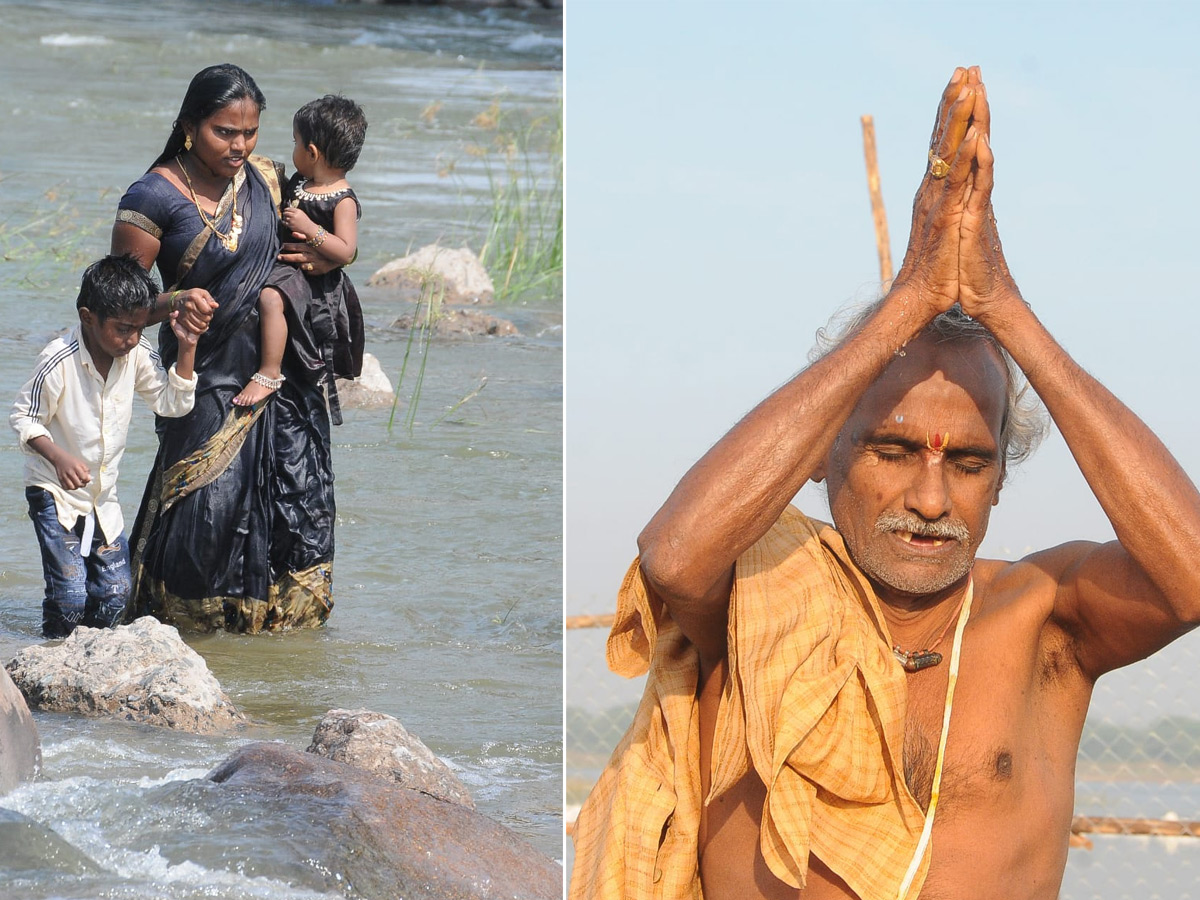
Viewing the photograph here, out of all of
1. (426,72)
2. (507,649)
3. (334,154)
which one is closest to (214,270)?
(334,154)

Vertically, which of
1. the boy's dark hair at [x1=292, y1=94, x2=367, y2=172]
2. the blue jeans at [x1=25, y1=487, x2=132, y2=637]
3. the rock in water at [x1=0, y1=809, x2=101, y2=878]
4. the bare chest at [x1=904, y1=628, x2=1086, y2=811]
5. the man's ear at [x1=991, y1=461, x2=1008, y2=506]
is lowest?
the rock in water at [x1=0, y1=809, x2=101, y2=878]

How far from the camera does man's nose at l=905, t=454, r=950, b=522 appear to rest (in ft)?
8.73

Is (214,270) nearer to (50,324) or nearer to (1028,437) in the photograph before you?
(1028,437)

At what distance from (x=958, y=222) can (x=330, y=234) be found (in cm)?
319

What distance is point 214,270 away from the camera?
5172 millimetres

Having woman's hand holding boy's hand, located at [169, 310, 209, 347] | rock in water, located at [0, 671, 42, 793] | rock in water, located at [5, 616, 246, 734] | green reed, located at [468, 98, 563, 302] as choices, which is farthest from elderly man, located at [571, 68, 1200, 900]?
green reed, located at [468, 98, 563, 302]

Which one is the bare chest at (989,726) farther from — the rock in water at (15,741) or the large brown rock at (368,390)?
the large brown rock at (368,390)

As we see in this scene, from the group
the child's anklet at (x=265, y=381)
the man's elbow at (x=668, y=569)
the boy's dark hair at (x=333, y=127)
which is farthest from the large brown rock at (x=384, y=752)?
the boy's dark hair at (x=333, y=127)

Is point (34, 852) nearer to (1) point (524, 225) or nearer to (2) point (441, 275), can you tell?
(2) point (441, 275)

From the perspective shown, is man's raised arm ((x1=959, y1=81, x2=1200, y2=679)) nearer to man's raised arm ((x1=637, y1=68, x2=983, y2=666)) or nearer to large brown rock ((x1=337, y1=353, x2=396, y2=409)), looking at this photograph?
man's raised arm ((x1=637, y1=68, x2=983, y2=666))

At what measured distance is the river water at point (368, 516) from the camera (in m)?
3.91

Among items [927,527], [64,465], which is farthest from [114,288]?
[927,527]

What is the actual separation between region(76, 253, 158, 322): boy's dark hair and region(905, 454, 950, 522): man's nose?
9.62ft

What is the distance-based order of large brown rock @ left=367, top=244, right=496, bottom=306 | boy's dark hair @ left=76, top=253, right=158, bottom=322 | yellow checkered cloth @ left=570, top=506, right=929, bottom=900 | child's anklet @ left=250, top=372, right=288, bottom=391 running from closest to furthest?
1. yellow checkered cloth @ left=570, top=506, right=929, bottom=900
2. boy's dark hair @ left=76, top=253, right=158, bottom=322
3. child's anklet @ left=250, top=372, right=288, bottom=391
4. large brown rock @ left=367, top=244, right=496, bottom=306
